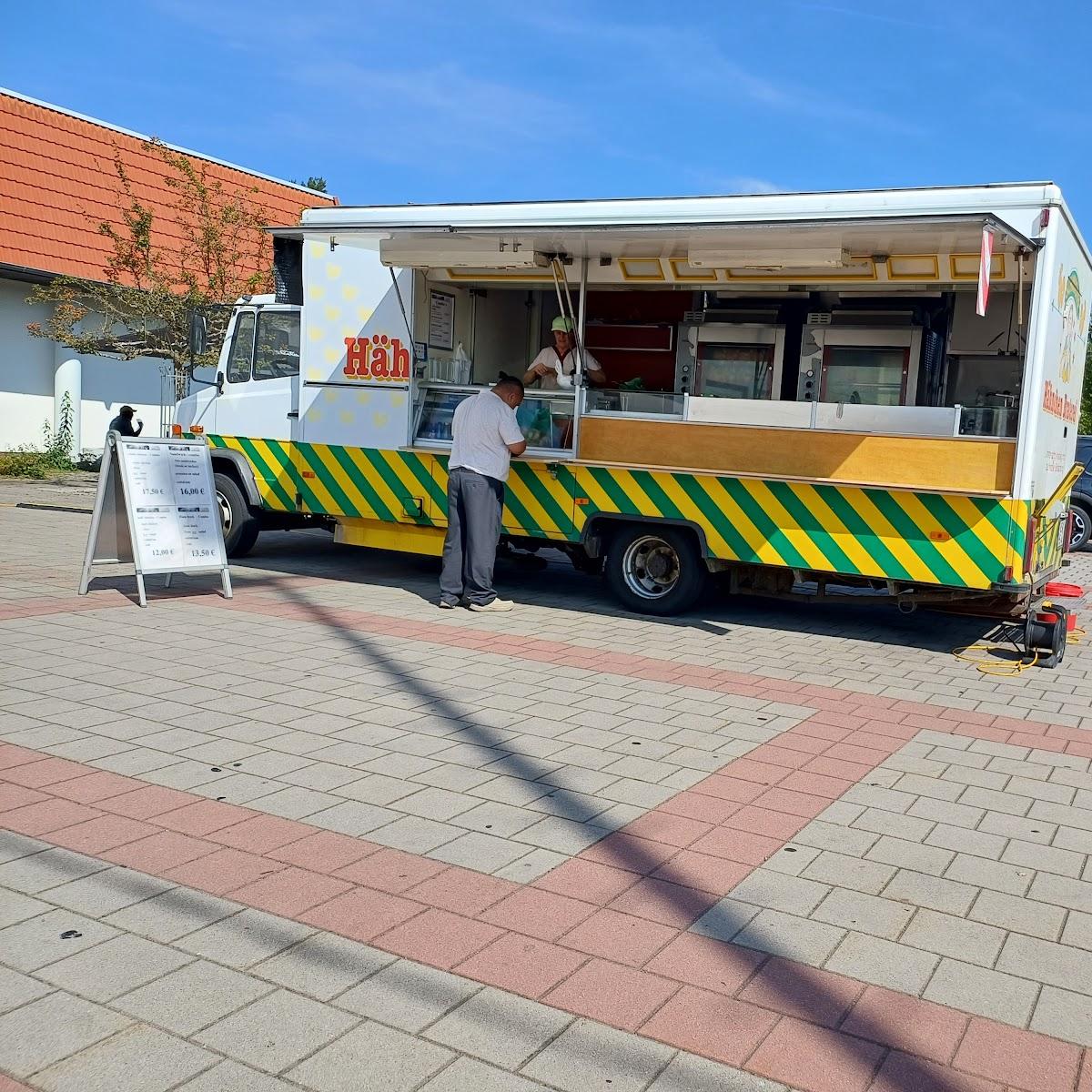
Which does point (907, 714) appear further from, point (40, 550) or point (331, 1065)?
point (40, 550)

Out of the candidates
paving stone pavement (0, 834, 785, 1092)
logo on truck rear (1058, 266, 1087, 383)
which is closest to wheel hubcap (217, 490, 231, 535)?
logo on truck rear (1058, 266, 1087, 383)

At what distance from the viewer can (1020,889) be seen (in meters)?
4.02

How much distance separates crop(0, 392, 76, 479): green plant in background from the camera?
1978 centimetres

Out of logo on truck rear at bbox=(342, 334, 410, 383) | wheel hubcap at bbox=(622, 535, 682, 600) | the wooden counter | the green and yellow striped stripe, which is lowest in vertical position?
wheel hubcap at bbox=(622, 535, 682, 600)

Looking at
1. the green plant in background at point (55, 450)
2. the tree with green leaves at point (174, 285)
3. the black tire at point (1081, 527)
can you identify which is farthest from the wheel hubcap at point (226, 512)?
the black tire at point (1081, 527)

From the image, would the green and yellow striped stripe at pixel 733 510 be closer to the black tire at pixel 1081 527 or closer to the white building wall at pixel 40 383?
the black tire at pixel 1081 527

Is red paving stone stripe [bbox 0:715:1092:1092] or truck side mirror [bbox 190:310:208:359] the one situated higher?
truck side mirror [bbox 190:310:208:359]

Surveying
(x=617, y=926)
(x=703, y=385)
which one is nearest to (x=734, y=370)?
(x=703, y=385)

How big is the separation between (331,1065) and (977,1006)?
1773 millimetres

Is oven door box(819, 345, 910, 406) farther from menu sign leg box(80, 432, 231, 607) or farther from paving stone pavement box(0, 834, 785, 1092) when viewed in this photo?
paving stone pavement box(0, 834, 785, 1092)

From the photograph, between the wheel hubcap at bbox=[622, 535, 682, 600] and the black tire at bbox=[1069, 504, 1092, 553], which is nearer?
the wheel hubcap at bbox=[622, 535, 682, 600]

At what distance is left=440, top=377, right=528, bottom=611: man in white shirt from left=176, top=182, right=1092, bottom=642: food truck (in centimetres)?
36

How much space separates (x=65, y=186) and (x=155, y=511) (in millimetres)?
14959

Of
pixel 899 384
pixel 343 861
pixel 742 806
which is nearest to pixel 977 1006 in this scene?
pixel 742 806
